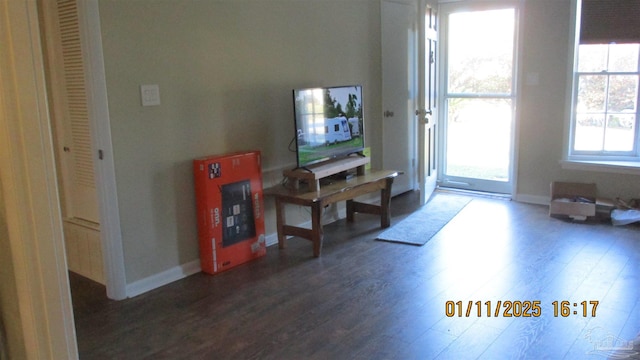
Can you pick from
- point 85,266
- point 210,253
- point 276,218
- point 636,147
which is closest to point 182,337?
point 210,253

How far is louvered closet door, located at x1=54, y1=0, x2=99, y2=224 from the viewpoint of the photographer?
3227 mm

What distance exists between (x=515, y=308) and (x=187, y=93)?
231 cm

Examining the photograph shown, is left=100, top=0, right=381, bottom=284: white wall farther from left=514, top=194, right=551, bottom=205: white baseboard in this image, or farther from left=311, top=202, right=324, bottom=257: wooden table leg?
left=514, top=194, right=551, bottom=205: white baseboard

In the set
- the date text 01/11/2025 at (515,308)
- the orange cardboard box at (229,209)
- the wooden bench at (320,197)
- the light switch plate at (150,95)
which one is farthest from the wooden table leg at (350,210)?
the light switch plate at (150,95)

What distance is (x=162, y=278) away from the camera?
3.45 metres

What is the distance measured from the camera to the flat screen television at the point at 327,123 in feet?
12.7

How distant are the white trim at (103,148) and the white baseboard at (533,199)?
3753 mm

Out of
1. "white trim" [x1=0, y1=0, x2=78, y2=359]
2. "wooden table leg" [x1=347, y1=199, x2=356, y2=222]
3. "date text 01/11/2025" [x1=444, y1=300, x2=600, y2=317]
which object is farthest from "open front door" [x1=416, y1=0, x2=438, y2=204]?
"white trim" [x1=0, y1=0, x2=78, y2=359]

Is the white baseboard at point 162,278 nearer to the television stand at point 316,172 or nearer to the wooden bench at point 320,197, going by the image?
the wooden bench at point 320,197

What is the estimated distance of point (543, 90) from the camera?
5.05 m

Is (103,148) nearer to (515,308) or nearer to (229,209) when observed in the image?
(229,209)

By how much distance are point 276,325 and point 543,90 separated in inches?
140

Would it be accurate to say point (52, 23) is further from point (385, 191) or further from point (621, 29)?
point (621, 29)

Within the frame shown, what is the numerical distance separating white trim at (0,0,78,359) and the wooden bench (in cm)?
208
